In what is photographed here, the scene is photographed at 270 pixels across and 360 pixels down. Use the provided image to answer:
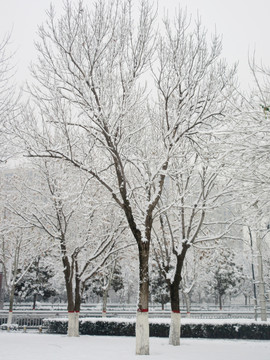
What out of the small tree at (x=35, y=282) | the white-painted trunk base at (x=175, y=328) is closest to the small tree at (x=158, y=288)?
the small tree at (x=35, y=282)

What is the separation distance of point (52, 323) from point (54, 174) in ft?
28.3

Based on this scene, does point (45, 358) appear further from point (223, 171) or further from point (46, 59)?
point (46, 59)

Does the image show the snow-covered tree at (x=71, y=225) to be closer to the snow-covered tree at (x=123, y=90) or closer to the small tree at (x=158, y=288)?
the snow-covered tree at (x=123, y=90)

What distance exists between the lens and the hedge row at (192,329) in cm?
1529

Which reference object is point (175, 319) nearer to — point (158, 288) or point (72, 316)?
point (72, 316)

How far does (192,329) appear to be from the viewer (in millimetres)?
15812

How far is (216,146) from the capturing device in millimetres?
7371

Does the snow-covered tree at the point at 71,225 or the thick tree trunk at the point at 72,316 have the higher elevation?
the snow-covered tree at the point at 71,225

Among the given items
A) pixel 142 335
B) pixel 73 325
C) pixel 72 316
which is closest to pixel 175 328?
pixel 142 335

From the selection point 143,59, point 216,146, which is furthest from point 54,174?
point 216,146

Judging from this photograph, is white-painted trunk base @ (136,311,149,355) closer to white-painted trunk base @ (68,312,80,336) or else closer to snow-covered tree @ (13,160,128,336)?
snow-covered tree @ (13,160,128,336)

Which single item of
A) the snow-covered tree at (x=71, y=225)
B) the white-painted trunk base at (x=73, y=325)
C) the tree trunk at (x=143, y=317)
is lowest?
the white-painted trunk base at (x=73, y=325)

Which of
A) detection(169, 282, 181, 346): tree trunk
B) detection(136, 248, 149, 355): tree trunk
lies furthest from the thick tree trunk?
detection(136, 248, 149, 355): tree trunk

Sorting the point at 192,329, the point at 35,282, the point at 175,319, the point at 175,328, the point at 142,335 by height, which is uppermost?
the point at 35,282
